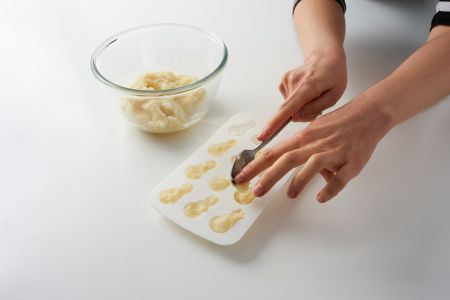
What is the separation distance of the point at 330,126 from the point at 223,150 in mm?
187

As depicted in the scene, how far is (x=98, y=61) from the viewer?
0.90 meters

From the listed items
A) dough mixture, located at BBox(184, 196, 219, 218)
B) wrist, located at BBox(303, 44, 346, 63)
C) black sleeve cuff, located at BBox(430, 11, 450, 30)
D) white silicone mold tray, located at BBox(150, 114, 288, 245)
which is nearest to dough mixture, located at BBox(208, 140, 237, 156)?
white silicone mold tray, located at BBox(150, 114, 288, 245)

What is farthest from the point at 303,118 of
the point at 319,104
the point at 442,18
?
the point at 442,18

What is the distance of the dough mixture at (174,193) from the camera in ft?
2.35

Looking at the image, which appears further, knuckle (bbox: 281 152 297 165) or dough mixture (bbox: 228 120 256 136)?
dough mixture (bbox: 228 120 256 136)

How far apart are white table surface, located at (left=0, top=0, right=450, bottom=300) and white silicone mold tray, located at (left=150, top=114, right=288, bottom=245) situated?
→ 0.02 meters

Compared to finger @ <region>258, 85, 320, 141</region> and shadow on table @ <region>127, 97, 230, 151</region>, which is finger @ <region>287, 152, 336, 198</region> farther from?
shadow on table @ <region>127, 97, 230, 151</region>

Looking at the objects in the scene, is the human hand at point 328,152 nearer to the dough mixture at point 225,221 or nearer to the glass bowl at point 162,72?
the dough mixture at point 225,221

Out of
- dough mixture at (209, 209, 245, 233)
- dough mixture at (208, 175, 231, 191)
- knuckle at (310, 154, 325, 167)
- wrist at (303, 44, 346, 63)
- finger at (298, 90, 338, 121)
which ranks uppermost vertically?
wrist at (303, 44, 346, 63)

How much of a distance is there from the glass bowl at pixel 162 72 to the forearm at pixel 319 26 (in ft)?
0.56

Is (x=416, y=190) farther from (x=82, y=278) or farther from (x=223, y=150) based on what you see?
(x=82, y=278)

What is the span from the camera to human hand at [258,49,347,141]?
2.55 feet

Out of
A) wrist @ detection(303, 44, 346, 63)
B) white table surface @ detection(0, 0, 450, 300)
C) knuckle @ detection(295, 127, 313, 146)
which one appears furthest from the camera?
wrist @ detection(303, 44, 346, 63)

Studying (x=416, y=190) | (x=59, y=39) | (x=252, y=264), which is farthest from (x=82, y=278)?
(x=59, y=39)
